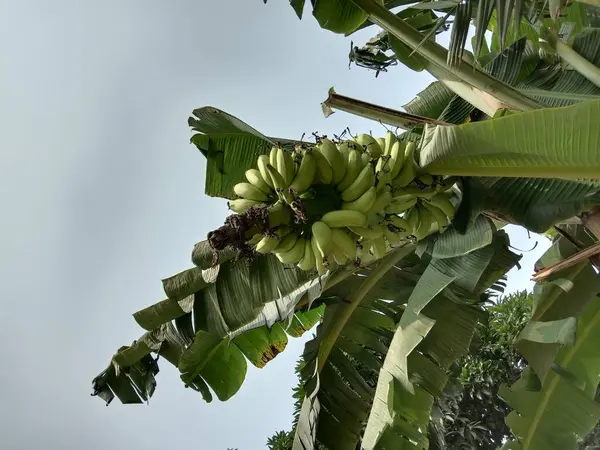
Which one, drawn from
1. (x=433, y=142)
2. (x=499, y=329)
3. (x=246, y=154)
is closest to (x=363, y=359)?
(x=246, y=154)

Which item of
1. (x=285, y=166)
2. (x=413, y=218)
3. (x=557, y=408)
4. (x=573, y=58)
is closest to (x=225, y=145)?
(x=285, y=166)

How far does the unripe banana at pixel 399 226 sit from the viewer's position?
1.85 metres

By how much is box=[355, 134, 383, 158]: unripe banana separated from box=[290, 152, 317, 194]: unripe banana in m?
0.24

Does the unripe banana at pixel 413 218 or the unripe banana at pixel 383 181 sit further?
the unripe banana at pixel 413 218

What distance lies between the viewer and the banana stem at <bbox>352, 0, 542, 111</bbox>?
2.21 metres

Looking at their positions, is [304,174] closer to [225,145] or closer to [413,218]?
[413,218]

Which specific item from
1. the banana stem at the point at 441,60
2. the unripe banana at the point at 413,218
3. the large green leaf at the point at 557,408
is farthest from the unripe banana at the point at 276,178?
the large green leaf at the point at 557,408

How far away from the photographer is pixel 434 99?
115 inches

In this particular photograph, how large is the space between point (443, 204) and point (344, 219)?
49cm

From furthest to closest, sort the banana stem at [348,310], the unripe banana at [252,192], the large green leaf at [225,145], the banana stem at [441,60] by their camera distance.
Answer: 1. the banana stem at [348,310]
2. the large green leaf at [225,145]
3. the banana stem at [441,60]
4. the unripe banana at [252,192]

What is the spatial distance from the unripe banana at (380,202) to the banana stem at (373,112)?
2.37ft

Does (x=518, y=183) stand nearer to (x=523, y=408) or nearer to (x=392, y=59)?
(x=523, y=408)

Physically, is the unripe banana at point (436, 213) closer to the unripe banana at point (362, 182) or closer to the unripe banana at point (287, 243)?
the unripe banana at point (362, 182)

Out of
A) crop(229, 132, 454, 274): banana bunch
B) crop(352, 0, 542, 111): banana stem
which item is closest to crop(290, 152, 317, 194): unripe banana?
crop(229, 132, 454, 274): banana bunch
